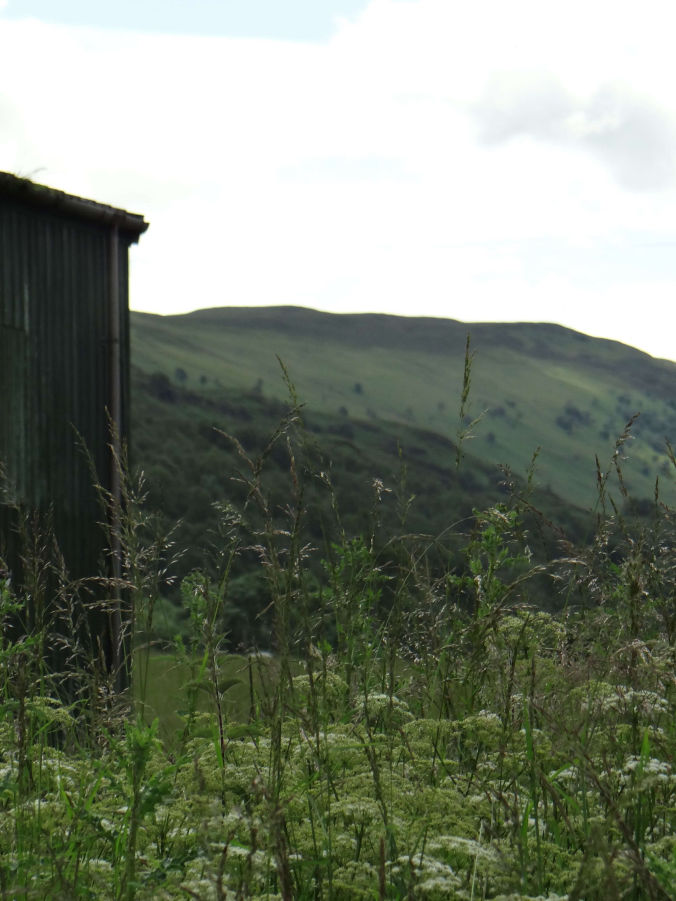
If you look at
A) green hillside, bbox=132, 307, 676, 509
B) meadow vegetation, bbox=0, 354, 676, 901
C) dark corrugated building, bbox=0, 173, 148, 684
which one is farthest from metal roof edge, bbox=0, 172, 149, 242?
green hillside, bbox=132, 307, 676, 509

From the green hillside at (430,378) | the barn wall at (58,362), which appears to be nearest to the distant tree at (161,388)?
the green hillside at (430,378)

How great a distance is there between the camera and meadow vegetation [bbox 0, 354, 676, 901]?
1834 millimetres

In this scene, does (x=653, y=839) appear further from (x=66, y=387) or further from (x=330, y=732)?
(x=66, y=387)

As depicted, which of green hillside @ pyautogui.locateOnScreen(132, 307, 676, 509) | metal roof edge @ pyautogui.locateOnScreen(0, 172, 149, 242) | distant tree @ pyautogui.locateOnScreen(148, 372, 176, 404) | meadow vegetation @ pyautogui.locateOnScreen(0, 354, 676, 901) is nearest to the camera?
meadow vegetation @ pyautogui.locateOnScreen(0, 354, 676, 901)

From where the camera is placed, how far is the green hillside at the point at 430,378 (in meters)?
135

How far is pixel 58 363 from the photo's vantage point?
9414mm

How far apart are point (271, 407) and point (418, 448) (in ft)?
57.4

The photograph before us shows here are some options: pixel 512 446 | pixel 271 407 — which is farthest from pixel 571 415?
pixel 271 407

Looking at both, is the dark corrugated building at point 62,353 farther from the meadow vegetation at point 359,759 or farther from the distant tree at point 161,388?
the distant tree at point 161,388

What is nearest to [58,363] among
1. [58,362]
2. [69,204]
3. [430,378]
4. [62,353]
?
[58,362]

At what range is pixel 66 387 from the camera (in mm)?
9484

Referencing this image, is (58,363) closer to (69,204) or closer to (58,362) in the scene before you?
(58,362)

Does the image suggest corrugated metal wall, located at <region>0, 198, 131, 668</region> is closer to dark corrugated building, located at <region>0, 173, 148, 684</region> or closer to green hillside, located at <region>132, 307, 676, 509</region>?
dark corrugated building, located at <region>0, 173, 148, 684</region>

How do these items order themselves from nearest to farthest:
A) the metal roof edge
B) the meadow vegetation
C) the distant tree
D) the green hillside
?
the meadow vegetation < the metal roof edge < the distant tree < the green hillside
